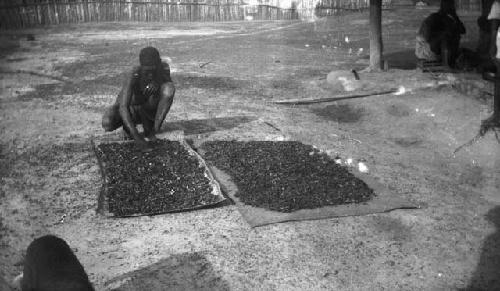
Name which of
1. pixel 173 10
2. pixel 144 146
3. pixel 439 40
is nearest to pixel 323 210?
pixel 144 146

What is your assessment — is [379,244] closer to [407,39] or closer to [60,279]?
[60,279]

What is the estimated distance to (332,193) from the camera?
5574 mm

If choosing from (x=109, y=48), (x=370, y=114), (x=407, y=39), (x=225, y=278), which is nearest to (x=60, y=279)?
(x=225, y=278)

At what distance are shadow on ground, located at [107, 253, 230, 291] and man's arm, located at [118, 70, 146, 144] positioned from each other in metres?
2.70

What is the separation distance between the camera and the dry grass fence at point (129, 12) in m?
20.7

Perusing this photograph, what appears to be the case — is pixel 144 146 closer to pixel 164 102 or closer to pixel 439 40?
pixel 164 102

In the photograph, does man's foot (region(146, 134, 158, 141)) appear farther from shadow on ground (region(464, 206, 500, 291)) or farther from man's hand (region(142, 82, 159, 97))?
shadow on ground (region(464, 206, 500, 291))

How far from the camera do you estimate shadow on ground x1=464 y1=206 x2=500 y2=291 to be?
13.5 feet

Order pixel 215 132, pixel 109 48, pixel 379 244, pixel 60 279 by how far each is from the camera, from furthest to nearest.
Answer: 1. pixel 109 48
2. pixel 215 132
3. pixel 379 244
4. pixel 60 279

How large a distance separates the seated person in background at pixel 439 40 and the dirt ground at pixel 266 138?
85cm

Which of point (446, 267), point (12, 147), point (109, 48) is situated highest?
point (109, 48)

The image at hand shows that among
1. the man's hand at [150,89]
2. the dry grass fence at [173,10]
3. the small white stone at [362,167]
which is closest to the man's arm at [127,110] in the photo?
the man's hand at [150,89]

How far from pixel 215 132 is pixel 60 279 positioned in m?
4.97

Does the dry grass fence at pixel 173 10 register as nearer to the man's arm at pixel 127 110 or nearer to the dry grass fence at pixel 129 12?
the dry grass fence at pixel 129 12
